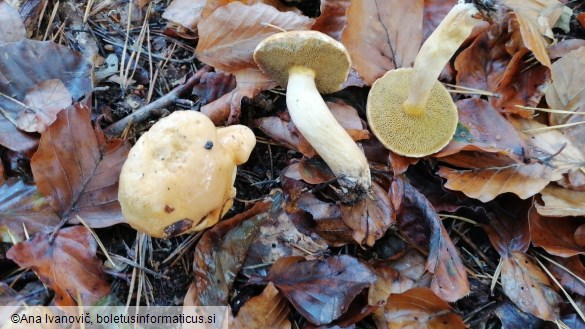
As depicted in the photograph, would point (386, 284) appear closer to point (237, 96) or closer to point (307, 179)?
point (307, 179)

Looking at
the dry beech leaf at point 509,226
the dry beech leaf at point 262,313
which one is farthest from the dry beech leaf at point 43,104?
the dry beech leaf at point 509,226

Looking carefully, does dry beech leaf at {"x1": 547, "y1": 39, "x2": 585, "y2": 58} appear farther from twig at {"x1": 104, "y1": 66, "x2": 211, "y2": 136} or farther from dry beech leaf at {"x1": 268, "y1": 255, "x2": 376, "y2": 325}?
twig at {"x1": 104, "y1": 66, "x2": 211, "y2": 136}

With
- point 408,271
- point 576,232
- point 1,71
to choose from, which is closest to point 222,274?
point 408,271

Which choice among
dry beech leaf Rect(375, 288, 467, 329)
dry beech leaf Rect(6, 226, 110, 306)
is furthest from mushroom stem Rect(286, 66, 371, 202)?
dry beech leaf Rect(6, 226, 110, 306)

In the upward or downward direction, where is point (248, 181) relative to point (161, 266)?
upward

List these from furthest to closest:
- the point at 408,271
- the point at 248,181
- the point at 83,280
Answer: the point at 248,181 < the point at 408,271 < the point at 83,280

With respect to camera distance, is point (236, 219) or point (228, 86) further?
point (228, 86)

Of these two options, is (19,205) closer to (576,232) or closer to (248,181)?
(248,181)
